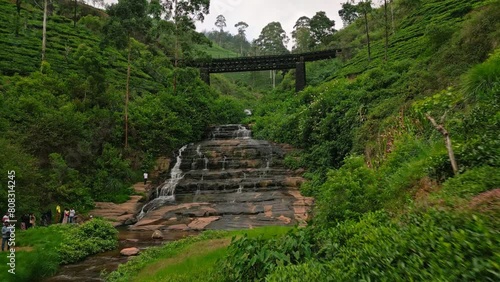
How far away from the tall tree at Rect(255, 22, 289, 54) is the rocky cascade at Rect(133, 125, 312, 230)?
66394mm

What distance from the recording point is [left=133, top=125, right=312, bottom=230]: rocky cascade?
17.0 meters

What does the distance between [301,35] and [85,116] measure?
216 feet

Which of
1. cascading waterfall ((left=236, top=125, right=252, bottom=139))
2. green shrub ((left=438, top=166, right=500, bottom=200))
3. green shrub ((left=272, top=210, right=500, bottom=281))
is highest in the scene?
cascading waterfall ((left=236, top=125, right=252, bottom=139))

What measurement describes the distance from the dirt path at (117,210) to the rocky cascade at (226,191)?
0.67 meters

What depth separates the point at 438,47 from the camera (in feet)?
62.0

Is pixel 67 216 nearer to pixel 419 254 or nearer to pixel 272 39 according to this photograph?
pixel 419 254

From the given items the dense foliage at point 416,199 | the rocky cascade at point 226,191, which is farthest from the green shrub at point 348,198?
the rocky cascade at point 226,191

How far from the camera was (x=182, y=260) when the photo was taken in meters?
9.79

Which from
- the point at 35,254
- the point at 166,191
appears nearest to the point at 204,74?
the point at 166,191

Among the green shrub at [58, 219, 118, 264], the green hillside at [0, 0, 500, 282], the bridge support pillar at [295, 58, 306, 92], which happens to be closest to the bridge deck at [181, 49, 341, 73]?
the bridge support pillar at [295, 58, 306, 92]

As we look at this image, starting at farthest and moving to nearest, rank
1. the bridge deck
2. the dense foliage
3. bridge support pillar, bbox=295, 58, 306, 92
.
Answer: the bridge deck < bridge support pillar, bbox=295, 58, 306, 92 < the dense foliage

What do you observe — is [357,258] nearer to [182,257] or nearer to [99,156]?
[182,257]

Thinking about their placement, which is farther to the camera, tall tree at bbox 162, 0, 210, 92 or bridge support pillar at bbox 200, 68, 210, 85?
bridge support pillar at bbox 200, 68, 210, 85

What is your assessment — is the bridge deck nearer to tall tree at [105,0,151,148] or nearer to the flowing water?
the flowing water
